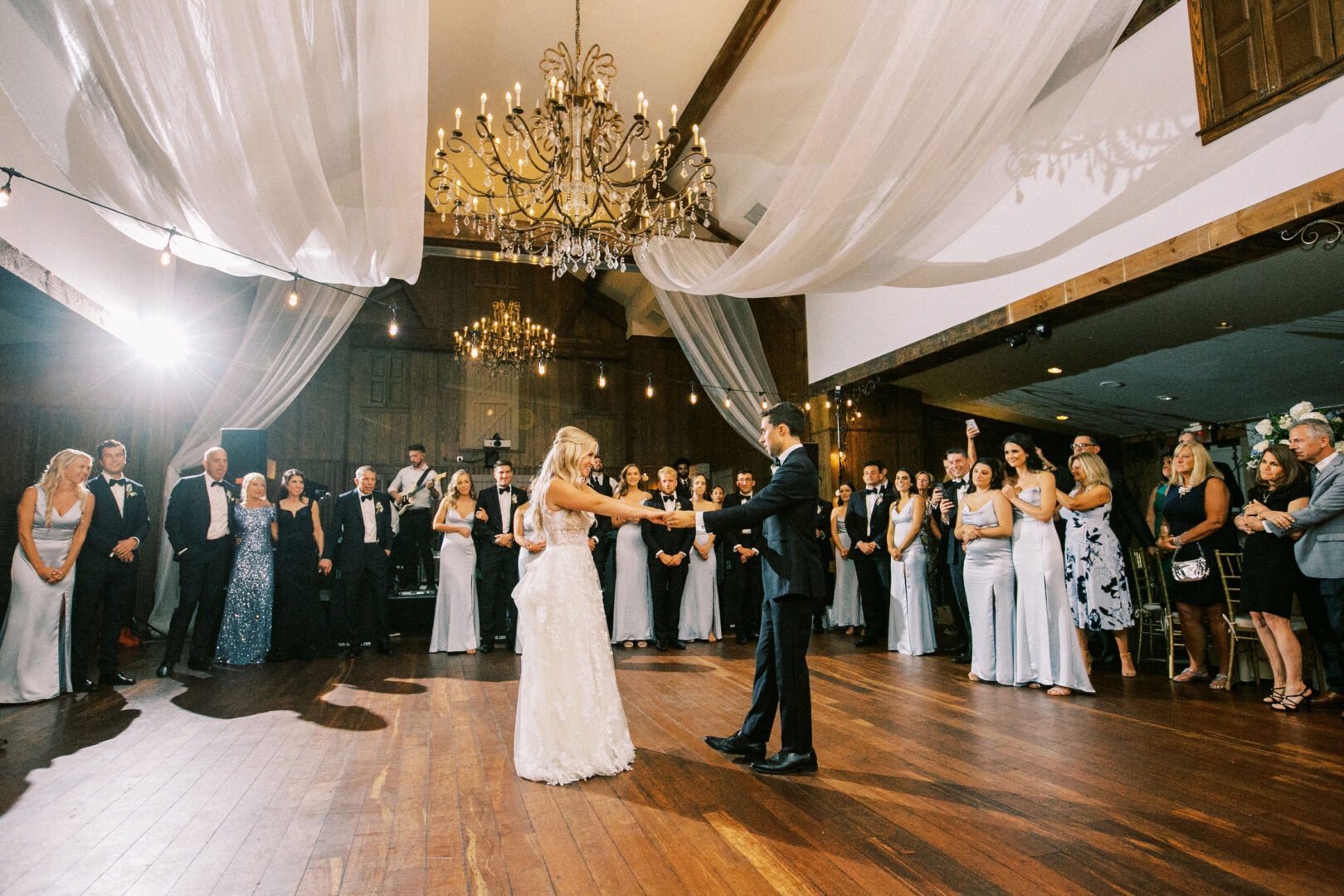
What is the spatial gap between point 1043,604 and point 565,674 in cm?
303

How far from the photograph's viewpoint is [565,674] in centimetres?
303

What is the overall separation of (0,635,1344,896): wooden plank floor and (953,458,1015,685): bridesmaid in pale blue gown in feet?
1.60

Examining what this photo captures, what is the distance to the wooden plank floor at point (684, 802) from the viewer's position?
6.70ft

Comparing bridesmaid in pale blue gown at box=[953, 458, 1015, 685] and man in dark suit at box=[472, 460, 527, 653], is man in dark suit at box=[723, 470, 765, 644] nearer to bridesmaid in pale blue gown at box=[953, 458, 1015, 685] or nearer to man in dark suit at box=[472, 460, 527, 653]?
man in dark suit at box=[472, 460, 527, 653]

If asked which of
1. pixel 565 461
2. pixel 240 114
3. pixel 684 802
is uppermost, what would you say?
pixel 240 114

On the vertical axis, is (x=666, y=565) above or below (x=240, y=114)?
below

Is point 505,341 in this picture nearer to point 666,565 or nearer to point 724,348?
point 724,348

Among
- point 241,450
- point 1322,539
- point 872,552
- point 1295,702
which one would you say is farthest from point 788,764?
point 241,450

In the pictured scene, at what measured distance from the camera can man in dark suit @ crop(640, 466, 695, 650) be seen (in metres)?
6.54

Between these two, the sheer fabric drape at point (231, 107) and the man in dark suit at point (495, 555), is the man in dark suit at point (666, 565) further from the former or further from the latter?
the sheer fabric drape at point (231, 107)

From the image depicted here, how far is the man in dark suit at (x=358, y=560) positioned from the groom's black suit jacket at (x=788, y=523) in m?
4.22

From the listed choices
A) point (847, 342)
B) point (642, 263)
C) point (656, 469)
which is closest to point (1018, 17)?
point (642, 263)

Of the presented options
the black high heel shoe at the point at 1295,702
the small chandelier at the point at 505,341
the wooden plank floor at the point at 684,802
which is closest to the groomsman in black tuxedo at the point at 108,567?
the wooden plank floor at the point at 684,802

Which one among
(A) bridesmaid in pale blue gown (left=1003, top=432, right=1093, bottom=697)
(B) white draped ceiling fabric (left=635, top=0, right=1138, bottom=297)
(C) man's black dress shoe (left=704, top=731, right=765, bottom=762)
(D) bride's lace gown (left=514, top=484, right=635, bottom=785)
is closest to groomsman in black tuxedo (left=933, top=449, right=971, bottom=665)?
(A) bridesmaid in pale blue gown (left=1003, top=432, right=1093, bottom=697)
